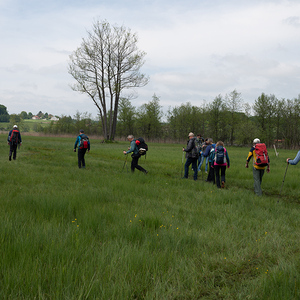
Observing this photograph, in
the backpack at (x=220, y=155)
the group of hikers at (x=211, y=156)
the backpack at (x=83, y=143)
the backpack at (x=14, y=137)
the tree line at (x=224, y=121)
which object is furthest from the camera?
the tree line at (x=224, y=121)

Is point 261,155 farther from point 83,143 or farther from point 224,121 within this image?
point 224,121

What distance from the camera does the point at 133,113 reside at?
80.6 metres

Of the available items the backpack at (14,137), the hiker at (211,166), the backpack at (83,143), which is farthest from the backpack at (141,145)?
the backpack at (14,137)

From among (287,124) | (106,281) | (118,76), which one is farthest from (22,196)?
(287,124)

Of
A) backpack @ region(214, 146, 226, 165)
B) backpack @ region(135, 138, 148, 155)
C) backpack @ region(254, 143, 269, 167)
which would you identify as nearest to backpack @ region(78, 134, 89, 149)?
backpack @ region(135, 138, 148, 155)

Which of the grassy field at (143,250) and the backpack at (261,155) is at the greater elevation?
the backpack at (261,155)

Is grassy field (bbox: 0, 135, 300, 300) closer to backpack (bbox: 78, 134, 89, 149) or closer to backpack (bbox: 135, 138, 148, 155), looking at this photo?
backpack (bbox: 135, 138, 148, 155)

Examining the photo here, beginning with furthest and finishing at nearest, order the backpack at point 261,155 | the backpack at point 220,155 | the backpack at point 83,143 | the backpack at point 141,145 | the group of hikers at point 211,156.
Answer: the backpack at point 83,143 < the backpack at point 141,145 < the backpack at point 220,155 < the group of hikers at point 211,156 < the backpack at point 261,155

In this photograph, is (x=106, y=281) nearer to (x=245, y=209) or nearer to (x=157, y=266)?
(x=157, y=266)

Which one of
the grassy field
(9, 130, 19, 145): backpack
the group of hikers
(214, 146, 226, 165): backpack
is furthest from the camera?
(9, 130, 19, 145): backpack

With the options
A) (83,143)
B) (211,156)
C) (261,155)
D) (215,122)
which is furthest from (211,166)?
(215,122)

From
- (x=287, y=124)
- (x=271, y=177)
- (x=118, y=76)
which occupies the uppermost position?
(x=118, y=76)

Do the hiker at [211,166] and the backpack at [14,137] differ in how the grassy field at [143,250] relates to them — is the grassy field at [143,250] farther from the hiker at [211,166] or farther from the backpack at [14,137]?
the backpack at [14,137]

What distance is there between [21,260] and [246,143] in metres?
64.5
